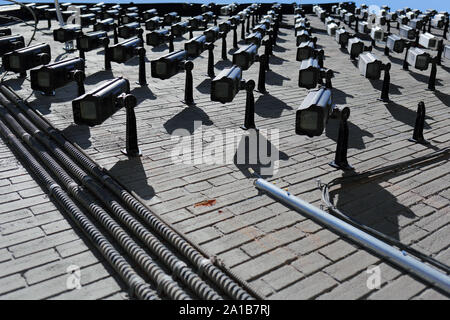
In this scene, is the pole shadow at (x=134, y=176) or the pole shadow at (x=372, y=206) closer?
the pole shadow at (x=372, y=206)

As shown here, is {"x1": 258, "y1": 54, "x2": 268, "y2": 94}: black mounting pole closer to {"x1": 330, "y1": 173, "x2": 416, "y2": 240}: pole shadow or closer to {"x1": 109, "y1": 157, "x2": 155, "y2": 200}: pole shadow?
{"x1": 109, "y1": 157, "x2": 155, "y2": 200}: pole shadow

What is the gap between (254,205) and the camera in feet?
22.5

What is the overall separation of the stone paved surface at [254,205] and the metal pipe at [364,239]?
0.12 m

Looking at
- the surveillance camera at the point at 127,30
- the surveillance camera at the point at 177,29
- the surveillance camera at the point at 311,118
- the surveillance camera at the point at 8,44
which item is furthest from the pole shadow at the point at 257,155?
the surveillance camera at the point at 177,29

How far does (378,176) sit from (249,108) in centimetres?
341

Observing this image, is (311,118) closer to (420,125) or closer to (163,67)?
(420,125)

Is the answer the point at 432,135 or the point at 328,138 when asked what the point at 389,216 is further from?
the point at 432,135

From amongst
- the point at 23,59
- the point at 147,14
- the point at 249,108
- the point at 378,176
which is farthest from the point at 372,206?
the point at 147,14

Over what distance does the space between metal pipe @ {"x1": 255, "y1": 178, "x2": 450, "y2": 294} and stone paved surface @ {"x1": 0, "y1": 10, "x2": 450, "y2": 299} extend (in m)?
0.12

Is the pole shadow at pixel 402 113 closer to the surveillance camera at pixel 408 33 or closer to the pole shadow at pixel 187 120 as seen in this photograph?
the pole shadow at pixel 187 120

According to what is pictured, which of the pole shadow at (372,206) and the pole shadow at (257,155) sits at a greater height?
the pole shadow at (372,206)

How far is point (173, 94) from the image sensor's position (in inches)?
535

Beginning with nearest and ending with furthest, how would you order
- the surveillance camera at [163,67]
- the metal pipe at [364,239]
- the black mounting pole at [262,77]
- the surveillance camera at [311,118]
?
the metal pipe at [364,239]
the surveillance camera at [311,118]
the surveillance camera at [163,67]
the black mounting pole at [262,77]

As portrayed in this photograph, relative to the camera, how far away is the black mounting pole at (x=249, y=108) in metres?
10.2
